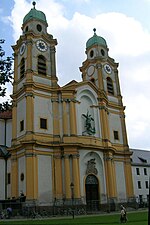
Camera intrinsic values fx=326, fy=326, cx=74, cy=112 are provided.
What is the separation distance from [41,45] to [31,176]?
18382 millimetres

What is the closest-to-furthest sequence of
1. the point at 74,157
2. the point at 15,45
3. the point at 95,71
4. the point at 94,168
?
the point at 74,157 → the point at 94,168 → the point at 15,45 → the point at 95,71

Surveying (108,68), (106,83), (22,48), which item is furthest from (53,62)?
(108,68)

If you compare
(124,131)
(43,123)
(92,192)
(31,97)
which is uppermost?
(31,97)

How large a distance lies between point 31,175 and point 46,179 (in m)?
2.54

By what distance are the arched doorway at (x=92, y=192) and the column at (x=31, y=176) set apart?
7444mm

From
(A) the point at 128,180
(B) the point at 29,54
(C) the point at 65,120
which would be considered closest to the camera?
(C) the point at 65,120

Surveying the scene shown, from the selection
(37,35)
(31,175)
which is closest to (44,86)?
(37,35)

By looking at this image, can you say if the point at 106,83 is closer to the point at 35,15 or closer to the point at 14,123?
the point at 35,15

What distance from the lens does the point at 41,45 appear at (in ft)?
148

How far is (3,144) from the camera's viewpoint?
48844 mm

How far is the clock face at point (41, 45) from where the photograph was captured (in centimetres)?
4481

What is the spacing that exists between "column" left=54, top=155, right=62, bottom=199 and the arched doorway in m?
4.04

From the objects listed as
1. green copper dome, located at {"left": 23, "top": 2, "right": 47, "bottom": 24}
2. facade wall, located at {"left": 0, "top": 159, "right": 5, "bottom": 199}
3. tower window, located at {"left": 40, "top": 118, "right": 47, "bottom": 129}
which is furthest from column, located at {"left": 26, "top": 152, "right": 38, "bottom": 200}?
green copper dome, located at {"left": 23, "top": 2, "right": 47, "bottom": 24}

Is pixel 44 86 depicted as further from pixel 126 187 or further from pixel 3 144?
pixel 126 187
